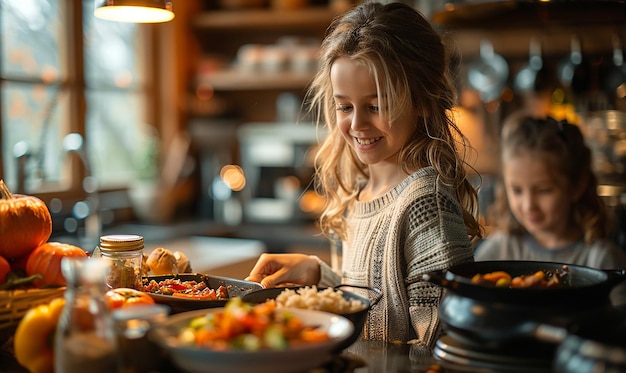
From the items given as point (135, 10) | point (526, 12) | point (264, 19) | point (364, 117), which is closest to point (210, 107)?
point (264, 19)

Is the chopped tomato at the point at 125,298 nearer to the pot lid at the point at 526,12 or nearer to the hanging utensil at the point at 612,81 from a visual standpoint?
the pot lid at the point at 526,12

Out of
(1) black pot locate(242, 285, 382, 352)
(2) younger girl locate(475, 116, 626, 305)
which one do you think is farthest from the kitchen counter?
(2) younger girl locate(475, 116, 626, 305)

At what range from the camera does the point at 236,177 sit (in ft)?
15.6

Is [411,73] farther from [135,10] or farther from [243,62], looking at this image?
[243,62]

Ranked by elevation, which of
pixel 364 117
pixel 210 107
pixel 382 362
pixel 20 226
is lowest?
pixel 382 362

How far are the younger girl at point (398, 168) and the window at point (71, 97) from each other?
1.84m

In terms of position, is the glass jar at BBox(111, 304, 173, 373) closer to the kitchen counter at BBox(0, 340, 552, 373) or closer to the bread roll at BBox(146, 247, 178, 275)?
the kitchen counter at BBox(0, 340, 552, 373)

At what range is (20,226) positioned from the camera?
1385 mm

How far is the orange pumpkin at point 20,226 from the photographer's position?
1376 mm

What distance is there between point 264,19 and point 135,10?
3.03 m

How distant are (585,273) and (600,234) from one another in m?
1.32

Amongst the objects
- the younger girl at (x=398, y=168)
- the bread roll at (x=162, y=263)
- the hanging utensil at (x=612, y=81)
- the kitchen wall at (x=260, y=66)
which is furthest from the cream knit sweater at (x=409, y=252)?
the kitchen wall at (x=260, y=66)

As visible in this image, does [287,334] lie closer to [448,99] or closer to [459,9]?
[448,99]

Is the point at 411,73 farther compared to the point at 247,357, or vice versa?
the point at 411,73
